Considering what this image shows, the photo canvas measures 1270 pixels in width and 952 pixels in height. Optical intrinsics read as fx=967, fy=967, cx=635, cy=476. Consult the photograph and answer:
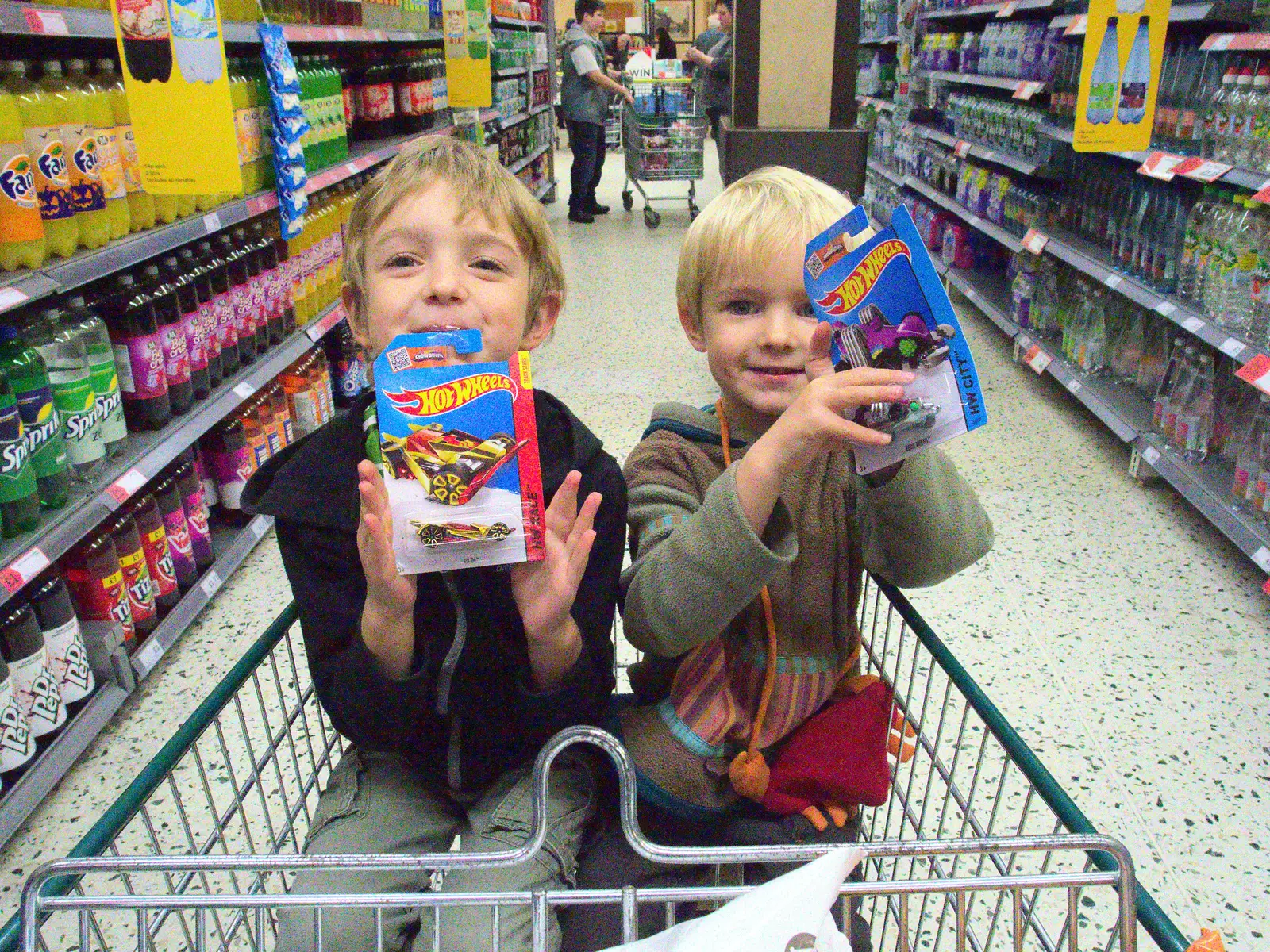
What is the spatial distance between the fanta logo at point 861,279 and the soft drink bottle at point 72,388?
5.56ft

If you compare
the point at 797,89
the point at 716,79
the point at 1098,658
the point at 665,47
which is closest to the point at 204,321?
the point at 797,89

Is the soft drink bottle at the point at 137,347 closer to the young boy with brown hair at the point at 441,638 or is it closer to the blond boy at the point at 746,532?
the young boy with brown hair at the point at 441,638

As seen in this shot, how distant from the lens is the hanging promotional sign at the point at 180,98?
1854 millimetres

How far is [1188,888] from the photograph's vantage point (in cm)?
164

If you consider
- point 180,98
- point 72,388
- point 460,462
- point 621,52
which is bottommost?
point 72,388

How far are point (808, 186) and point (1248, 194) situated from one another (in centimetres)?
230

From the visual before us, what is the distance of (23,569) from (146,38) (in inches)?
40.5

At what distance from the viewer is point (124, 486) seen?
2.02 m

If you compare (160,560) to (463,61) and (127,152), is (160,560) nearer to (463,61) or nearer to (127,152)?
(127,152)

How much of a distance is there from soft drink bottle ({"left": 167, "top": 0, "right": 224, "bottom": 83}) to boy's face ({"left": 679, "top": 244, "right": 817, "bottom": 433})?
1348mm

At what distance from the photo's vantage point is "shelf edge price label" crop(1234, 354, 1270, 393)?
2.40m

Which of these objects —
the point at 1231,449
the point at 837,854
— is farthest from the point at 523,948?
the point at 1231,449

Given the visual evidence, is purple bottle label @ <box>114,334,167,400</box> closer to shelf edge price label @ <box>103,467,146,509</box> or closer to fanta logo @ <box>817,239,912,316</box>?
shelf edge price label @ <box>103,467,146,509</box>

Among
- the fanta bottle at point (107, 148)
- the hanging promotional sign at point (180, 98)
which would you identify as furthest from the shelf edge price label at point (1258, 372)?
the fanta bottle at point (107, 148)
